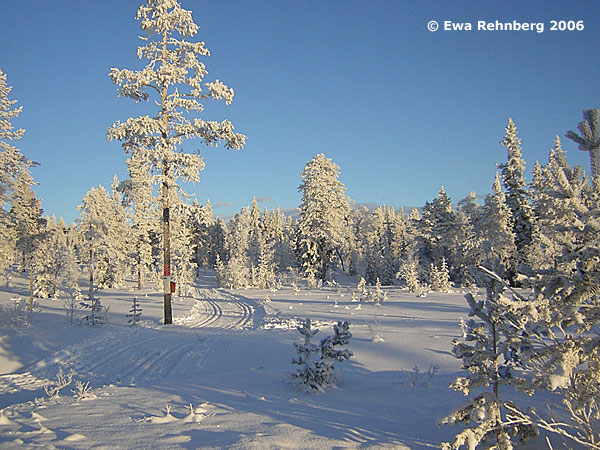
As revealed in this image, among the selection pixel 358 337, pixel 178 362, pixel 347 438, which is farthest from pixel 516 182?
pixel 347 438

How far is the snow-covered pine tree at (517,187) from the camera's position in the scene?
32438mm

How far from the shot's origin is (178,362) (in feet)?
31.2

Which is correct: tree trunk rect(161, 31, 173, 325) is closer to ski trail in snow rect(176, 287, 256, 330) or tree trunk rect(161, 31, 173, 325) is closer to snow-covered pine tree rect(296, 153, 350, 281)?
ski trail in snow rect(176, 287, 256, 330)

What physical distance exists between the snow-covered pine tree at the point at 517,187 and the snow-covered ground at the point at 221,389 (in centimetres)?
2234

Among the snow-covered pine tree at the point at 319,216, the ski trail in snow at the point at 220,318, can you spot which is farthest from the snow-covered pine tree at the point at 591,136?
the snow-covered pine tree at the point at 319,216

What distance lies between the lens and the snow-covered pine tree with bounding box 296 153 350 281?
35.9 metres

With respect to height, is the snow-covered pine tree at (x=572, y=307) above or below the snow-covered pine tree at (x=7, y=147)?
below

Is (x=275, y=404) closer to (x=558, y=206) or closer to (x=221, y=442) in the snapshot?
(x=221, y=442)

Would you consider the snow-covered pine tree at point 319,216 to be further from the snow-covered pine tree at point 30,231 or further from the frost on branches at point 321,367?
the frost on branches at point 321,367

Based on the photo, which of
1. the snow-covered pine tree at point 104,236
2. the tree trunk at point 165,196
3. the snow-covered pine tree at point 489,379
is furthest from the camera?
the snow-covered pine tree at point 104,236

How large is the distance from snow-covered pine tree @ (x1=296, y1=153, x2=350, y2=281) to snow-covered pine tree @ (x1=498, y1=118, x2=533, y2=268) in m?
14.8

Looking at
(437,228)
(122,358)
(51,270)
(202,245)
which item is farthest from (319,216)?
(202,245)

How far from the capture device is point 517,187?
3259 centimetres

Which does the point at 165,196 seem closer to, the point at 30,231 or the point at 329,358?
the point at 329,358
